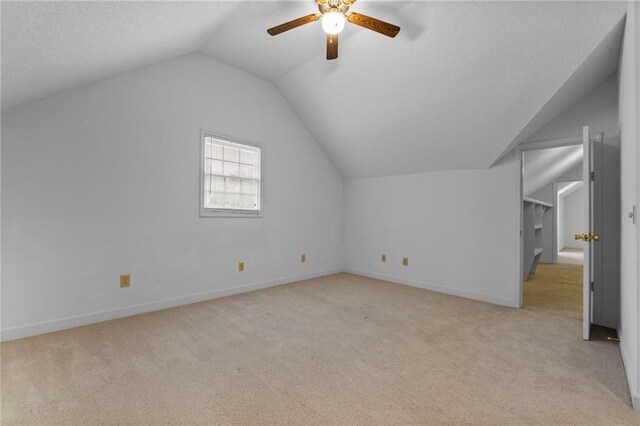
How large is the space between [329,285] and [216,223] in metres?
1.79

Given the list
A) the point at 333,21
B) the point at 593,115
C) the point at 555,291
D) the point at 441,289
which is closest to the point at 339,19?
the point at 333,21

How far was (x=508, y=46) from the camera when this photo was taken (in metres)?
2.51

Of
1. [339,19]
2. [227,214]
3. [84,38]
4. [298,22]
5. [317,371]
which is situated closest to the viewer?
[84,38]

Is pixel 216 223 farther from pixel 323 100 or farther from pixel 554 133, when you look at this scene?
pixel 554 133

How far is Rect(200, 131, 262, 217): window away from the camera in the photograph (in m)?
3.62

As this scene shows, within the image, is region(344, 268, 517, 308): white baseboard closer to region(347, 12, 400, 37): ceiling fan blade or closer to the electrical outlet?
region(347, 12, 400, 37): ceiling fan blade

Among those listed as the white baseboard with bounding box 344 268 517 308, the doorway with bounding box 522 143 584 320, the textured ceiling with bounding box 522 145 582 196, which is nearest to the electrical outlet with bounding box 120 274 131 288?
the white baseboard with bounding box 344 268 517 308

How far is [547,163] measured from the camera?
499 cm

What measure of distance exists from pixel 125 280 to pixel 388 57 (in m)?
3.46

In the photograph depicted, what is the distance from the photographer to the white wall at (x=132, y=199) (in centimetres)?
248

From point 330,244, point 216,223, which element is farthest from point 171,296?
point 330,244

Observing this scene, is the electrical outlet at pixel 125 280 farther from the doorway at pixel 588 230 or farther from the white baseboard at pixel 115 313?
the doorway at pixel 588 230

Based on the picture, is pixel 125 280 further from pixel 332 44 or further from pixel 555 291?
pixel 555 291

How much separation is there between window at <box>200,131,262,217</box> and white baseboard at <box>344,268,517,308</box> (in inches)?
82.9
